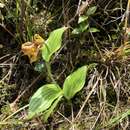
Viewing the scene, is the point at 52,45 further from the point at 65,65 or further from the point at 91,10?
the point at 91,10

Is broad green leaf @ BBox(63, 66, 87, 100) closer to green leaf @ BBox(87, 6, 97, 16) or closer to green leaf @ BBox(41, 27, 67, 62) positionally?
green leaf @ BBox(41, 27, 67, 62)

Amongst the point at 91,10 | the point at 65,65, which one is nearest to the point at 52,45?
the point at 65,65

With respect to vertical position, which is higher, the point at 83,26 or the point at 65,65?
the point at 83,26

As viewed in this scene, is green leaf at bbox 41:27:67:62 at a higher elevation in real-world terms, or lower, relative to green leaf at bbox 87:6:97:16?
lower

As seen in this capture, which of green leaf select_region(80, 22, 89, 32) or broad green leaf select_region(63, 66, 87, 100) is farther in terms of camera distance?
green leaf select_region(80, 22, 89, 32)

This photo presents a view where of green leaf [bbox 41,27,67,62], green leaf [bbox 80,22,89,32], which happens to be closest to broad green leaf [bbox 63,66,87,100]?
green leaf [bbox 41,27,67,62]

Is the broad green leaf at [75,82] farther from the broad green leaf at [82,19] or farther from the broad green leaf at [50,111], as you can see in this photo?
the broad green leaf at [82,19]

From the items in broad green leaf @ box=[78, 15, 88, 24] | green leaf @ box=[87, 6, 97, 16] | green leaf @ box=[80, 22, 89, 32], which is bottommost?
green leaf @ box=[80, 22, 89, 32]
